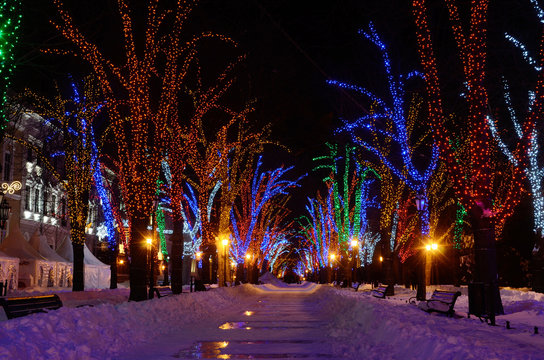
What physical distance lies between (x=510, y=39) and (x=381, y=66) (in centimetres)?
714

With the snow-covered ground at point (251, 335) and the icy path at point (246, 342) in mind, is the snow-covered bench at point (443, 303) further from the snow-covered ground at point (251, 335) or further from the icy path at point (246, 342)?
the icy path at point (246, 342)

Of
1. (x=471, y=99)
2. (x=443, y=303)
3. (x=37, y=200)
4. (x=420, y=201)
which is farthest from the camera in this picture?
(x=37, y=200)

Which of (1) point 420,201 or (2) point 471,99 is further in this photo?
(1) point 420,201

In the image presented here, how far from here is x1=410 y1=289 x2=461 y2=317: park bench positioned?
1697cm

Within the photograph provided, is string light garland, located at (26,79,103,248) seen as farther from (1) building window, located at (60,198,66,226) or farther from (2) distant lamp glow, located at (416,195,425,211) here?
(1) building window, located at (60,198,66,226)

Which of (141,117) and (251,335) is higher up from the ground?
(141,117)

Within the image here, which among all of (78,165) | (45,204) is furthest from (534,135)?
(45,204)

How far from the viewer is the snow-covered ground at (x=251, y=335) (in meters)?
8.73

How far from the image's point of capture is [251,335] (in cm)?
1439

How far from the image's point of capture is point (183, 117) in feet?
101

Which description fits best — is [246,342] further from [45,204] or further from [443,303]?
[45,204]

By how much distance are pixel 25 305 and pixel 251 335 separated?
4.97m

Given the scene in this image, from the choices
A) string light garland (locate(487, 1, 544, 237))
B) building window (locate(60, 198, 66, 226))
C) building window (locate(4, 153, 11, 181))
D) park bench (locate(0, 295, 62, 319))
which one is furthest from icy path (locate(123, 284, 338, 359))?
building window (locate(60, 198, 66, 226))

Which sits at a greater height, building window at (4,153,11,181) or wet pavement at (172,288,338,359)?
building window at (4,153,11,181)
